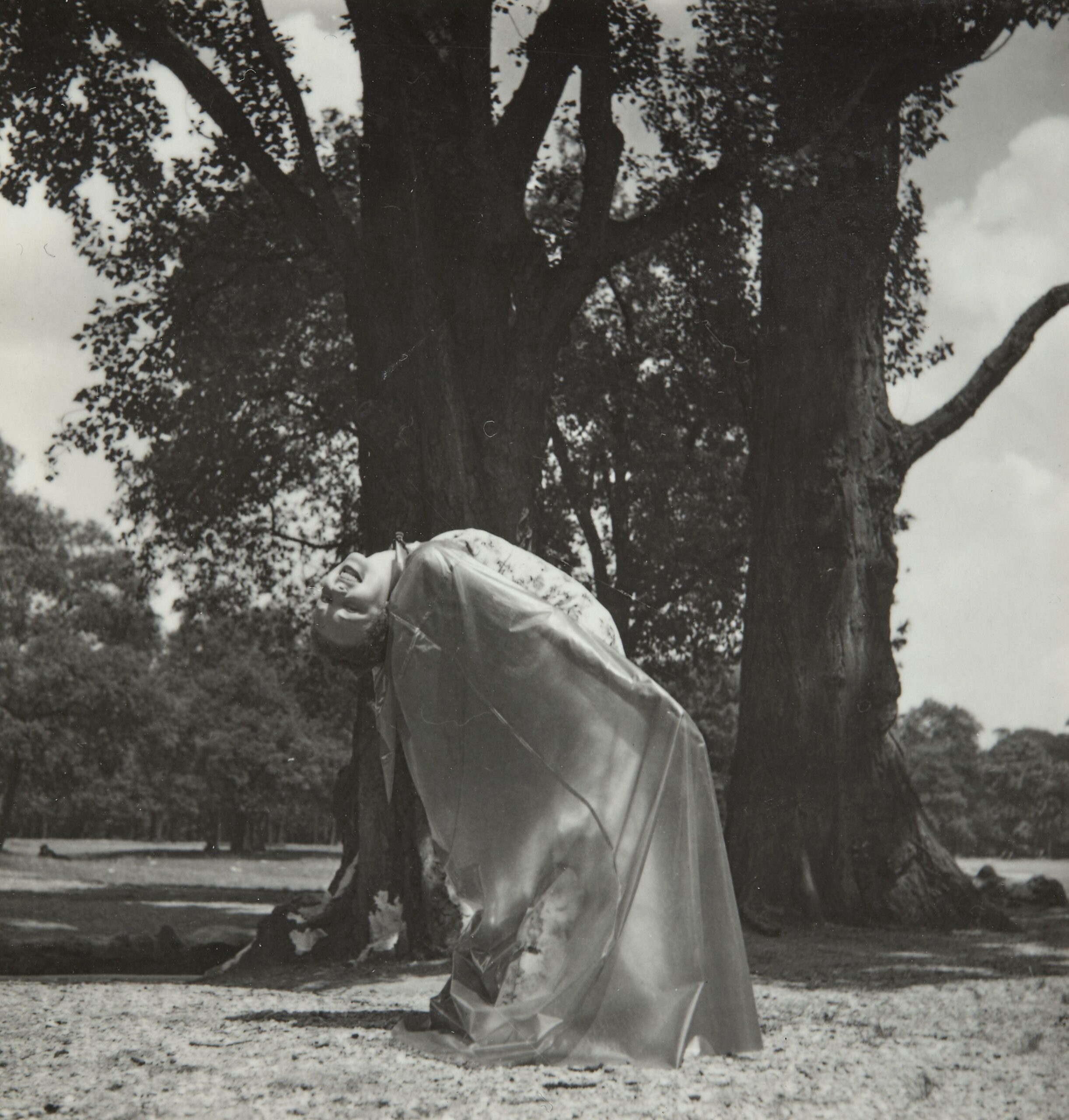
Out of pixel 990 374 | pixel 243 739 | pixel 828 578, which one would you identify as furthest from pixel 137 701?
pixel 990 374

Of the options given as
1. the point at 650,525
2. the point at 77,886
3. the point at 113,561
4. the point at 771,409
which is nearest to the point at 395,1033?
the point at 771,409

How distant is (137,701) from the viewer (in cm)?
3078

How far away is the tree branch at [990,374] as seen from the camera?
11594 millimetres

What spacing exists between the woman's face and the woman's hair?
10 millimetres

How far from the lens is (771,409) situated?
11797 mm

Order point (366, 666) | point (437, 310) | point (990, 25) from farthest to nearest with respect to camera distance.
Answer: point (990, 25), point (437, 310), point (366, 666)

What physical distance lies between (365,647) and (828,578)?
23.3 feet

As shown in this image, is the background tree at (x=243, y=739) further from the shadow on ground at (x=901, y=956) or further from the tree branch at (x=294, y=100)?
the tree branch at (x=294, y=100)

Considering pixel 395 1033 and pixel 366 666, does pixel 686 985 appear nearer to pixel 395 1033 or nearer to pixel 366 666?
pixel 395 1033

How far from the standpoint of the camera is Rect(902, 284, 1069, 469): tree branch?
11.6 meters

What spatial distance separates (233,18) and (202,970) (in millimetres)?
7449

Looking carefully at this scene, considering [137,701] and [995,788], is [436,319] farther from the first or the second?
[995,788]

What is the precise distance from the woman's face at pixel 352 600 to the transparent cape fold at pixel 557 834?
0.32ft

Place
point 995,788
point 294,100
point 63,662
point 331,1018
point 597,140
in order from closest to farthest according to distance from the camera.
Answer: point 331,1018
point 294,100
point 597,140
point 63,662
point 995,788
